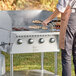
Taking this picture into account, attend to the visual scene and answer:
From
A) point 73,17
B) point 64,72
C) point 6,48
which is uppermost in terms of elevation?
point 73,17

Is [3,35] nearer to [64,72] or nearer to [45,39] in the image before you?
[45,39]

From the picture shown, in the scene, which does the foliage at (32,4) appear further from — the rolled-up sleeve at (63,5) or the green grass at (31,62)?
the rolled-up sleeve at (63,5)

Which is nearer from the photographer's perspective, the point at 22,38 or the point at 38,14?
the point at 22,38

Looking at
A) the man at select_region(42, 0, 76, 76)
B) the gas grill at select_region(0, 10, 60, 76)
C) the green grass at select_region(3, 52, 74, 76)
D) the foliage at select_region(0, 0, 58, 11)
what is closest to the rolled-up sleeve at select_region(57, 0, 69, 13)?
the man at select_region(42, 0, 76, 76)

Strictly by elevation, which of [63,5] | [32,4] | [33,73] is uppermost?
[32,4]

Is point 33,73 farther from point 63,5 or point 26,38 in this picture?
point 63,5

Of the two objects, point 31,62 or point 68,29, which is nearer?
point 68,29

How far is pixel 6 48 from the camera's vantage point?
531cm

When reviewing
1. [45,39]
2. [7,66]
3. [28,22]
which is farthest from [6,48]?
[7,66]

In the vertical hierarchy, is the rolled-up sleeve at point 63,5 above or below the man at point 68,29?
above

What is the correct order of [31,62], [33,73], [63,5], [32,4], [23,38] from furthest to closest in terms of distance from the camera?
1. [32,4]
2. [31,62]
3. [33,73]
4. [23,38]
5. [63,5]

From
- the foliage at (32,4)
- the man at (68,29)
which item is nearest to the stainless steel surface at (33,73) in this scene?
the man at (68,29)

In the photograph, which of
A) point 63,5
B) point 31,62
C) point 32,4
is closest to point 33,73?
point 31,62

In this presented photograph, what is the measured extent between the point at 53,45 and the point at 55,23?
39 centimetres
